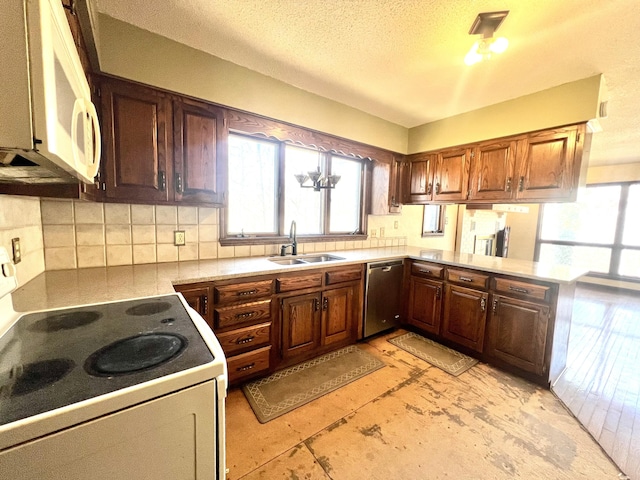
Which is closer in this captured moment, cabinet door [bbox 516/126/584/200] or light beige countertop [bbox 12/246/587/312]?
light beige countertop [bbox 12/246/587/312]

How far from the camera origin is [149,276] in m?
1.66

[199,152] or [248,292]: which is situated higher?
[199,152]

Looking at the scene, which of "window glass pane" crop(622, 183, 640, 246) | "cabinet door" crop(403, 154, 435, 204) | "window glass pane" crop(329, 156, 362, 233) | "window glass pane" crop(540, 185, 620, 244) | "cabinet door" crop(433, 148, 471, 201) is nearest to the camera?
"cabinet door" crop(433, 148, 471, 201)

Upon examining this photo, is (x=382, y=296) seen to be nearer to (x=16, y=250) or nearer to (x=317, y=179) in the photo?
(x=317, y=179)

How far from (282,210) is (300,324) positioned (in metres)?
1.16

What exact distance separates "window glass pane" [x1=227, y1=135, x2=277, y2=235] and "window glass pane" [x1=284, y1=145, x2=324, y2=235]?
0.15m

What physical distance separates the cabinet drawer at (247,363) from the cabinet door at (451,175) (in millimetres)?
2616

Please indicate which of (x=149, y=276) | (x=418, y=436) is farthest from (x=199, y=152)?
(x=418, y=436)

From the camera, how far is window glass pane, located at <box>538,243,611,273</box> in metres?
5.31

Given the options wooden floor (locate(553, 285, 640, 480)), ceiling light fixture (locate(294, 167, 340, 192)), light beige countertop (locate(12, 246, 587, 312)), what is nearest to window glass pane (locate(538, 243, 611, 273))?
wooden floor (locate(553, 285, 640, 480))

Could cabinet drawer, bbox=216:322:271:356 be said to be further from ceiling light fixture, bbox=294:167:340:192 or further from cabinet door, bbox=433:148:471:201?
cabinet door, bbox=433:148:471:201

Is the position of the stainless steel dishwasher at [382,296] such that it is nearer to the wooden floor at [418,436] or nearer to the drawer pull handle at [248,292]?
the wooden floor at [418,436]

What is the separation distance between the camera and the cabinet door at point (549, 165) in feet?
7.39

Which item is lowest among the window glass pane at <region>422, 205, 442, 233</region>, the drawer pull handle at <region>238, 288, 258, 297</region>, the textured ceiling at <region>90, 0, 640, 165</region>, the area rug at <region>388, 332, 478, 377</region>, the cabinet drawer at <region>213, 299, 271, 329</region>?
the area rug at <region>388, 332, 478, 377</region>
